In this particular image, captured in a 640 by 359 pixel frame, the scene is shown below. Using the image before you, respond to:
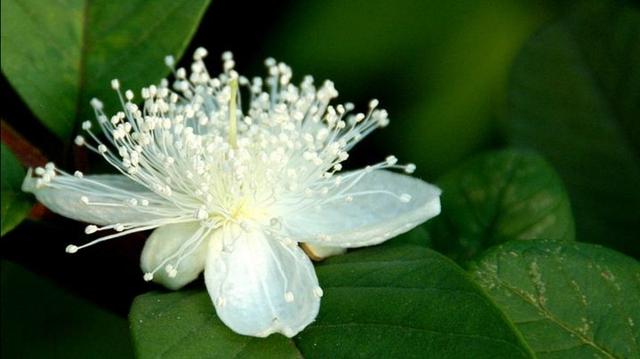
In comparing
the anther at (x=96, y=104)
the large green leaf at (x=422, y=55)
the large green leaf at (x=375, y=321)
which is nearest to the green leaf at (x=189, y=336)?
the large green leaf at (x=375, y=321)

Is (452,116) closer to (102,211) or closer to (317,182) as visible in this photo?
(317,182)

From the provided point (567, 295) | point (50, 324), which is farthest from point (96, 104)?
point (50, 324)

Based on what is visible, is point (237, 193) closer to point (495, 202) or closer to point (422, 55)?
point (495, 202)

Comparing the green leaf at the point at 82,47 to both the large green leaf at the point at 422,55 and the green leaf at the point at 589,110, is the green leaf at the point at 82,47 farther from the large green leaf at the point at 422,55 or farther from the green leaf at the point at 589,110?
the large green leaf at the point at 422,55

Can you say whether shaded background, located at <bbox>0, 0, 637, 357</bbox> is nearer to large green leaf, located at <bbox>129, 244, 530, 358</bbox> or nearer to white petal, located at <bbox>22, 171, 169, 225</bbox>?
white petal, located at <bbox>22, 171, 169, 225</bbox>

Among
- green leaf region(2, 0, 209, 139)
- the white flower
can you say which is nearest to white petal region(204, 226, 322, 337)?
the white flower
